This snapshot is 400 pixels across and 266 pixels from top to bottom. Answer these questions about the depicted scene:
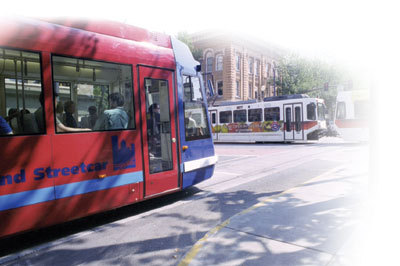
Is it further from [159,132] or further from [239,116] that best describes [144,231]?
[239,116]

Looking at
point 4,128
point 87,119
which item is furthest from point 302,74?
point 4,128

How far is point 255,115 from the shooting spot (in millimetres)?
21500

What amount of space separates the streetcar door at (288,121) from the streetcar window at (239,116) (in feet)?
10.5

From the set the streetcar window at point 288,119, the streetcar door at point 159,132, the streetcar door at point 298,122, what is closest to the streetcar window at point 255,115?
the streetcar window at point 288,119

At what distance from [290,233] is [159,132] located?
2986 millimetres

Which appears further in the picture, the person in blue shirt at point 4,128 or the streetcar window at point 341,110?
the streetcar window at point 341,110

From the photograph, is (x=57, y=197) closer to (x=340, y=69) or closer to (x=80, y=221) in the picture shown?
(x=80, y=221)

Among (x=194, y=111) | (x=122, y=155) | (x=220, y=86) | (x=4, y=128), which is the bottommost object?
(x=122, y=155)

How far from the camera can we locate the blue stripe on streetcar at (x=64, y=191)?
3.43 meters

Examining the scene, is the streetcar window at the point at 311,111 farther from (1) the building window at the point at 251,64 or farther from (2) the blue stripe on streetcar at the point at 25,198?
(1) the building window at the point at 251,64

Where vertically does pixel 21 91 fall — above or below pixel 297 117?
above

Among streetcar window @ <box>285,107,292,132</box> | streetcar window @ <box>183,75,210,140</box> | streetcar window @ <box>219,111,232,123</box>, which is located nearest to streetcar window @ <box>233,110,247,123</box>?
streetcar window @ <box>219,111,232,123</box>

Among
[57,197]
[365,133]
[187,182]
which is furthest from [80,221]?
[365,133]

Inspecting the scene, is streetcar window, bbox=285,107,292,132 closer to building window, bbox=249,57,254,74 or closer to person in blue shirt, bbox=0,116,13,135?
person in blue shirt, bbox=0,116,13,135
